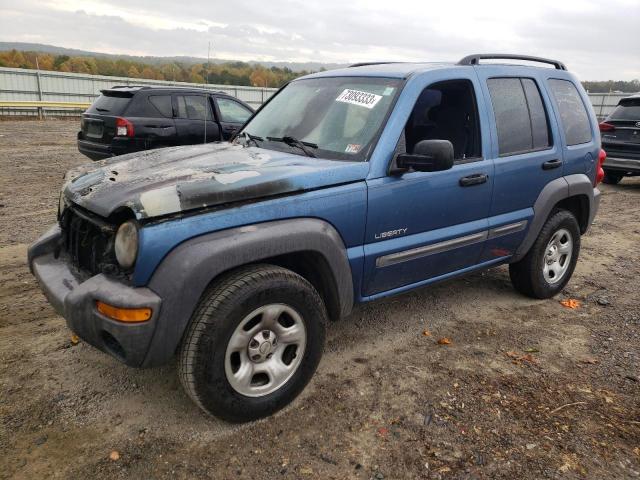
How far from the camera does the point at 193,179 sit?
262 cm

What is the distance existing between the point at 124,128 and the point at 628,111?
9.01 m

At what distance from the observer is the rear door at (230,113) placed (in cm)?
879

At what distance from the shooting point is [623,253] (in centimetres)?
600

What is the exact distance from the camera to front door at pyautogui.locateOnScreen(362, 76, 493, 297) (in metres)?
3.10

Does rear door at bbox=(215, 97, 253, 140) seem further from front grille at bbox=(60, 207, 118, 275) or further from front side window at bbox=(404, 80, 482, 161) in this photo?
front grille at bbox=(60, 207, 118, 275)

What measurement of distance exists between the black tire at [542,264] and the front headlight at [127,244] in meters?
3.26

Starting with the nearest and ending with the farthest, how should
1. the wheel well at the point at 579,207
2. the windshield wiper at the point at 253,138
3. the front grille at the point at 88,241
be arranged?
the front grille at the point at 88,241 → the windshield wiper at the point at 253,138 → the wheel well at the point at 579,207

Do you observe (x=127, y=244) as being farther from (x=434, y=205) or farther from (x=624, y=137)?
(x=624, y=137)

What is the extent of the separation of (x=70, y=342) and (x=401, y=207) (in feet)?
7.89

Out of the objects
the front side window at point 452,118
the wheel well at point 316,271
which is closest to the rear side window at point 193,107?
the front side window at point 452,118

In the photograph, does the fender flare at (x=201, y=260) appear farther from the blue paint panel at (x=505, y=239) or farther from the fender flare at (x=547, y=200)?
the fender flare at (x=547, y=200)

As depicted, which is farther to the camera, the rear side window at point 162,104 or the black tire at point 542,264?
the rear side window at point 162,104

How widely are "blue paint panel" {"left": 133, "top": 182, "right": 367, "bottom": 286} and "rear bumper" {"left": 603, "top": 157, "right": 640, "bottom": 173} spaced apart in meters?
8.51

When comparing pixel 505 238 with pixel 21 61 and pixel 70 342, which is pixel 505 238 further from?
pixel 21 61
